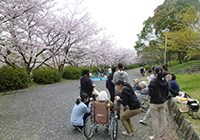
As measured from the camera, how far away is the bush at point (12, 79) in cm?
749

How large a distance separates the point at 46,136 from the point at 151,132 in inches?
96.5

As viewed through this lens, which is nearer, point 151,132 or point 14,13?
point 151,132

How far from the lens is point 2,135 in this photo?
10.4 ft

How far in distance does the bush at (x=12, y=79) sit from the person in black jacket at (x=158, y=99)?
25.2 feet

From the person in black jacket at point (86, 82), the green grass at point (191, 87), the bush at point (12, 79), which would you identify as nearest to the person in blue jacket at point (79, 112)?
the person in black jacket at point (86, 82)

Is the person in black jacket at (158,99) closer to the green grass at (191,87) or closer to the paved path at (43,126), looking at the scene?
the paved path at (43,126)

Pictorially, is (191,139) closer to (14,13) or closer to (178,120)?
(178,120)

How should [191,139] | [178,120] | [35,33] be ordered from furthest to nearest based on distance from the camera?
[35,33] → [178,120] → [191,139]

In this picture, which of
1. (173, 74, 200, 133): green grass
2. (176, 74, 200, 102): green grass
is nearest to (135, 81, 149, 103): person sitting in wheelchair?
(173, 74, 200, 133): green grass

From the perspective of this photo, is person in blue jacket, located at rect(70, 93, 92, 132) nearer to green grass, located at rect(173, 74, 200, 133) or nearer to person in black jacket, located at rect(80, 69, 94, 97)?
person in black jacket, located at rect(80, 69, 94, 97)

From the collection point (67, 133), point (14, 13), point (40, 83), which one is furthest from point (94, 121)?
point (40, 83)

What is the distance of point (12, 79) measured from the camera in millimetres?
7801

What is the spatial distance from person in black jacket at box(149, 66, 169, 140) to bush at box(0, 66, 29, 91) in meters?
7.67

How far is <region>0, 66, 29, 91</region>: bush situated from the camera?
7488 mm
